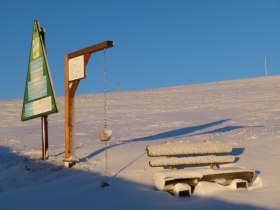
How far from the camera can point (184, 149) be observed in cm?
977

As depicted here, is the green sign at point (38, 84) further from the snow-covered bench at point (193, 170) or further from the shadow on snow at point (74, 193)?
the snow-covered bench at point (193, 170)

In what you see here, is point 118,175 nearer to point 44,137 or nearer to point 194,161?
point 194,161

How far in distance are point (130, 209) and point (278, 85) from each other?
124 ft

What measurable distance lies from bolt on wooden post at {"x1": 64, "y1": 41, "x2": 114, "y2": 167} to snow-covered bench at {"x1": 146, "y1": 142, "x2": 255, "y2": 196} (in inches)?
102

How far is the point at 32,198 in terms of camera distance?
29.2 ft

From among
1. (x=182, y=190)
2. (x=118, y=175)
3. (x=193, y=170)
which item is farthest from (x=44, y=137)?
(x=182, y=190)

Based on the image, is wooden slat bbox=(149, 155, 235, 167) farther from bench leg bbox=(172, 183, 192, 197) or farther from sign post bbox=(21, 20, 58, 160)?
sign post bbox=(21, 20, 58, 160)

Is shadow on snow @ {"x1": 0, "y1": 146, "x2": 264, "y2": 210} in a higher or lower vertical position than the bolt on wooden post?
lower

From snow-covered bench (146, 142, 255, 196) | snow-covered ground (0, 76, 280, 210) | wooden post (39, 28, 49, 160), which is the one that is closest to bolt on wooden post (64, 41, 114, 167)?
snow-covered ground (0, 76, 280, 210)

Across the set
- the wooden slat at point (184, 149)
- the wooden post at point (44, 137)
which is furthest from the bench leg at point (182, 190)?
the wooden post at point (44, 137)

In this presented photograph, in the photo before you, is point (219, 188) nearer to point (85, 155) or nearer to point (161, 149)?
point (161, 149)

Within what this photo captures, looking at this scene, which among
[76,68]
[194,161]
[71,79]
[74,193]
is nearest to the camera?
[74,193]

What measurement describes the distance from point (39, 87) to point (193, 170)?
5.57 m

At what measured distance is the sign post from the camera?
11.9m
